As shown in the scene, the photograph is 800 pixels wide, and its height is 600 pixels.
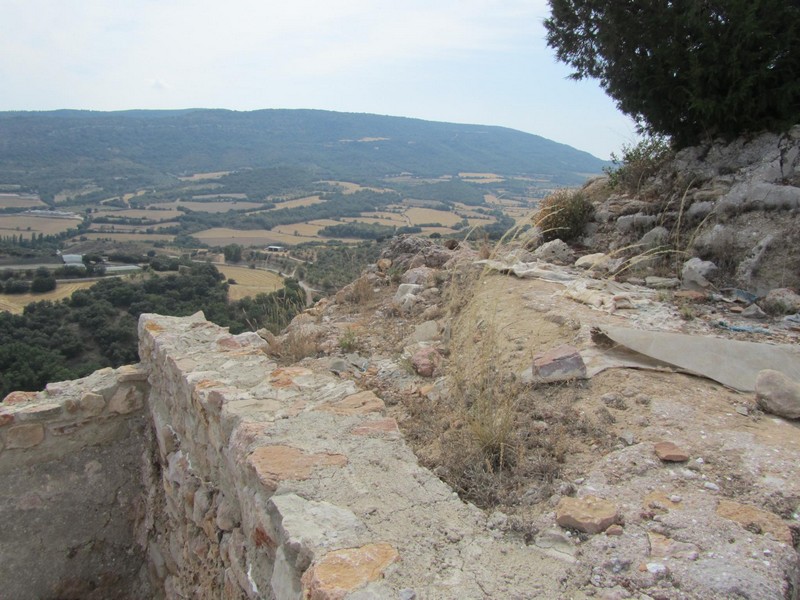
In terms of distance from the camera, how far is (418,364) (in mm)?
3854

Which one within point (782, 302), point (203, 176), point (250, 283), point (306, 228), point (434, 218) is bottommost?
point (306, 228)

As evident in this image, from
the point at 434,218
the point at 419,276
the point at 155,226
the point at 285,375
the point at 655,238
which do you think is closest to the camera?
the point at 285,375

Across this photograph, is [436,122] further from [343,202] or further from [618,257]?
[618,257]

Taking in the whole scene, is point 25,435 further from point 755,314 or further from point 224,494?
point 755,314

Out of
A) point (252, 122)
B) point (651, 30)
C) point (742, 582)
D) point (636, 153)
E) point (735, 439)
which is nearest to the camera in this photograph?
point (742, 582)

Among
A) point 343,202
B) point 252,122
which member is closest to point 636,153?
point 343,202

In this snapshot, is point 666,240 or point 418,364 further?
point 666,240

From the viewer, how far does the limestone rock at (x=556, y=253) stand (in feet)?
20.0

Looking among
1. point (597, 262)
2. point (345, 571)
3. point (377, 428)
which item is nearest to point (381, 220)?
point (597, 262)

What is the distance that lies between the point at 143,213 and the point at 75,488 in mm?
55065

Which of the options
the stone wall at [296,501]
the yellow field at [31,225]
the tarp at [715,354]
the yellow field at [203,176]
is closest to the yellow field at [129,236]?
the yellow field at [31,225]

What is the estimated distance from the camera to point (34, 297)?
17.2 metres

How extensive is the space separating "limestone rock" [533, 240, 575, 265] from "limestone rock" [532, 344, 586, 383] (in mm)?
3082

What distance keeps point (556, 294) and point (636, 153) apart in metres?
3.74
